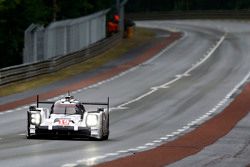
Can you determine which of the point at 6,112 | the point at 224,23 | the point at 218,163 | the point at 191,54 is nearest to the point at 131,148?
the point at 218,163

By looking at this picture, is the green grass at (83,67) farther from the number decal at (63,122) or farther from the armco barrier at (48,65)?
the number decal at (63,122)

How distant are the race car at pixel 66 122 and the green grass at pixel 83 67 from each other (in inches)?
730

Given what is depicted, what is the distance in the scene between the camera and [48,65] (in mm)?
51812

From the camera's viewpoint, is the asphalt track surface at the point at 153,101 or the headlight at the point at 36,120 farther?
the headlight at the point at 36,120

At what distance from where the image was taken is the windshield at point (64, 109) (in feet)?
74.9

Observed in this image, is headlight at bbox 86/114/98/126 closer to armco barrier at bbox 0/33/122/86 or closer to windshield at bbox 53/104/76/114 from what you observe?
windshield at bbox 53/104/76/114

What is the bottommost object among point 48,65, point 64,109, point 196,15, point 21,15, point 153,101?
point 196,15

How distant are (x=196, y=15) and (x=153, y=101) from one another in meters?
84.6

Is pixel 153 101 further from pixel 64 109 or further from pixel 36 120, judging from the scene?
pixel 36 120

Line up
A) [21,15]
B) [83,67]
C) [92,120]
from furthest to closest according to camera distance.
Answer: [21,15]
[83,67]
[92,120]

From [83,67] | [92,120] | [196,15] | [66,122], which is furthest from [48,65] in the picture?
[196,15]

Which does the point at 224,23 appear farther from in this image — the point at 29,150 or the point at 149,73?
the point at 29,150

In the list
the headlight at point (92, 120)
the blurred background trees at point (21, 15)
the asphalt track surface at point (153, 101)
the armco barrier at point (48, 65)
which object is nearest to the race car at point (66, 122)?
the headlight at point (92, 120)

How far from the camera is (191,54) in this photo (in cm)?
6756
